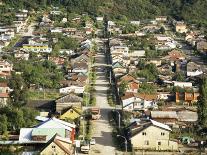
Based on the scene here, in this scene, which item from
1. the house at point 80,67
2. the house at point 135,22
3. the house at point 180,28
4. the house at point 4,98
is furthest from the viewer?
the house at point 135,22

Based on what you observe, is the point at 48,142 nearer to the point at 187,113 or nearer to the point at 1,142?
the point at 1,142

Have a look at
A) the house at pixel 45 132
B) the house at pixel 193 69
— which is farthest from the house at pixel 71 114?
the house at pixel 193 69

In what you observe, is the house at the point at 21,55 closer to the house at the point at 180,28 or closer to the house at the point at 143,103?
the house at the point at 143,103

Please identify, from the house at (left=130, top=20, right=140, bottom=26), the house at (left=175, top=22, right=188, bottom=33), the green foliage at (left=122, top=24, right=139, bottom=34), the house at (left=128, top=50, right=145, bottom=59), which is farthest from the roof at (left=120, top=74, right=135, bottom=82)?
the house at (left=130, top=20, right=140, bottom=26)

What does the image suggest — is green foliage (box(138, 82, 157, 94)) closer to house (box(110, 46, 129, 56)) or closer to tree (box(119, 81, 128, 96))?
tree (box(119, 81, 128, 96))

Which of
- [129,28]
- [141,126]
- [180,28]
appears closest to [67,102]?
[141,126]
